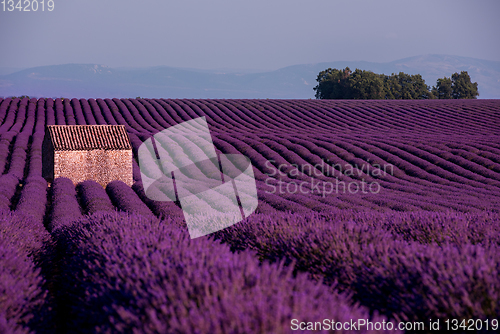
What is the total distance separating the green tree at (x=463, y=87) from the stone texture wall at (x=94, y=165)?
74024 millimetres

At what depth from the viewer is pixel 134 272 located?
11.5ft

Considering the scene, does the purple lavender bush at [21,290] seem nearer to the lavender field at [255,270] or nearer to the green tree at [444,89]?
the lavender field at [255,270]

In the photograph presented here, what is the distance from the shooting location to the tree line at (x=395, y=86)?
7016 centimetres

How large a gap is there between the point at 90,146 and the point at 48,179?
3.07 meters

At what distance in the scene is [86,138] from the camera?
64.6ft

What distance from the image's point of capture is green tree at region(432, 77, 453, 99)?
76125 millimetres

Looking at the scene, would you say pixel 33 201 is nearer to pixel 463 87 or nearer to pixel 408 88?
pixel 408 88

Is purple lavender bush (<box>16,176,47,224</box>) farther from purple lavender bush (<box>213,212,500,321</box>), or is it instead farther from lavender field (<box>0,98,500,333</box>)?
purple lavender bush (<box>213,212,500,321</box>)

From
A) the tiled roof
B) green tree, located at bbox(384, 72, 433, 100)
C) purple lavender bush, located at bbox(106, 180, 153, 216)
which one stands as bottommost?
purple lavender bush, located at bbox(106, 180, 153, 216)

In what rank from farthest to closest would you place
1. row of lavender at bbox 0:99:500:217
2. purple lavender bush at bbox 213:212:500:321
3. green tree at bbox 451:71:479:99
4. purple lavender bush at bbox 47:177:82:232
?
1. green tree at bbox 451:71:479:99
2. row of lavender at bbox 0:99:500:217
3. purple lavender bush at bbox 47:177:82:232
4. purple lavender bush at bbox 213:212:500:321

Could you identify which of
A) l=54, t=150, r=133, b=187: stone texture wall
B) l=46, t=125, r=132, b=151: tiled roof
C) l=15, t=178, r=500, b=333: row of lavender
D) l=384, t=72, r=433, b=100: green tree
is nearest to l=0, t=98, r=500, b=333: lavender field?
l=15, t=178, r=500, b=333: row of lavender

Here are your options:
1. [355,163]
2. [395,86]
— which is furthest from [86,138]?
[395,86]

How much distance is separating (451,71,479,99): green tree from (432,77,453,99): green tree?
0.80 m

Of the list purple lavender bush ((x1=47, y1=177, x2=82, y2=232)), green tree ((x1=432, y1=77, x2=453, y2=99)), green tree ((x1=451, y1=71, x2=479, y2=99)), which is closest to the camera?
purple lavender bush ((x1=47, y1=177, x2=82, y2=232))
